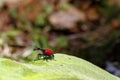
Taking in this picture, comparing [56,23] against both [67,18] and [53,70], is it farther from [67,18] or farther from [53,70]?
[53,70]

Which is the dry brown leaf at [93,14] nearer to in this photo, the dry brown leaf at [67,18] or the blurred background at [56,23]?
the blurred background at [56,23]

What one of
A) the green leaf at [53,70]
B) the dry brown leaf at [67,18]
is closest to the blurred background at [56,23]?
the dry brown leaf at [67,18]

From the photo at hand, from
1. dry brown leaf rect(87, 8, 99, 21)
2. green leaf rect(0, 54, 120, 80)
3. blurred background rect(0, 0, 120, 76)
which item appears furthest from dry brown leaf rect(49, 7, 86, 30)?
green leaf rect(0, 54, 120, 80)

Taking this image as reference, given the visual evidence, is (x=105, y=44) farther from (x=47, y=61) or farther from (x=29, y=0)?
(x=29, y=0)

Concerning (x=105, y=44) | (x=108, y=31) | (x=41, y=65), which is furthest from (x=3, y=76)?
(x=108, y=31)

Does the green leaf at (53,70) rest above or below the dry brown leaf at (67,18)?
below

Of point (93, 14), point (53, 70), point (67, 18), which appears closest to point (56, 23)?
point (67, 18)
